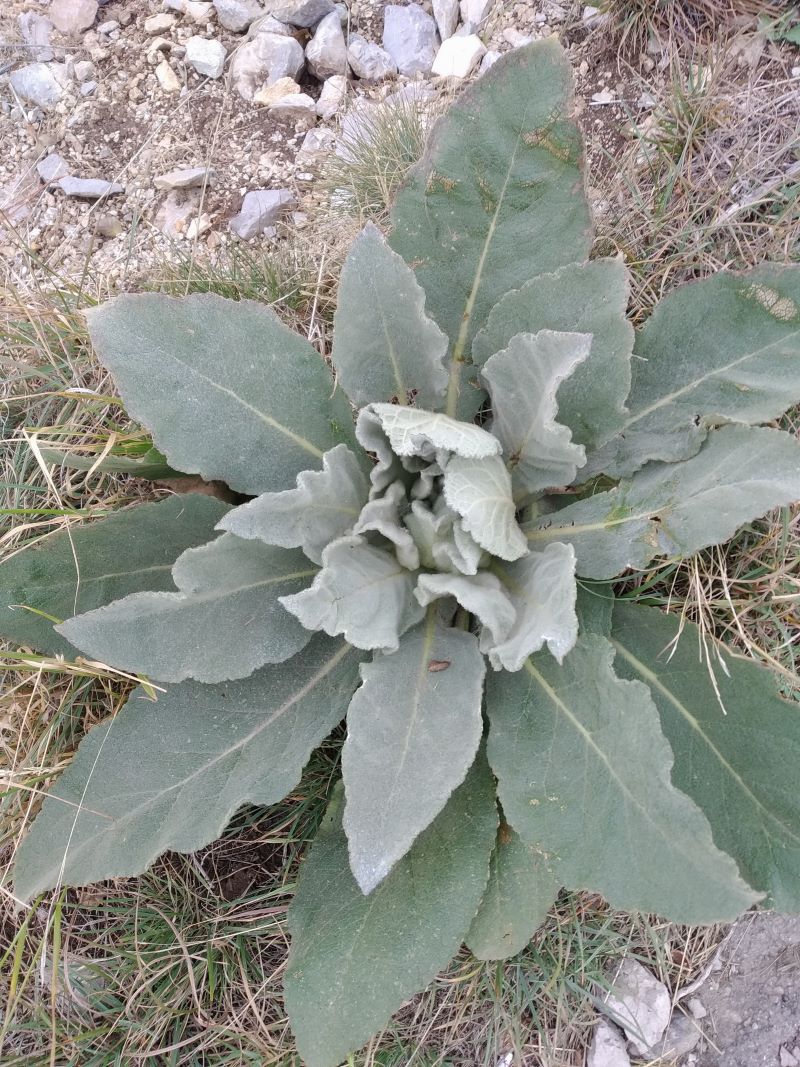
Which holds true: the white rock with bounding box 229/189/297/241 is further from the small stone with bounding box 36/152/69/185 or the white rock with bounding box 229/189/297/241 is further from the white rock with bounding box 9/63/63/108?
the white rock with bounding box 9/63/63/108

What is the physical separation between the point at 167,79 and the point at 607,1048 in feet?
10.5

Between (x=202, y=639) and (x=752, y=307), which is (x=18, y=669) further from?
(x=752, y=307)

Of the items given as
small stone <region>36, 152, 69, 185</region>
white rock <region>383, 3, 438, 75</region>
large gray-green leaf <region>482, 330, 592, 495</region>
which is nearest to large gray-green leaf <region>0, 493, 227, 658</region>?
large gray-green leaf <region>482, 330, 592, 495</region>

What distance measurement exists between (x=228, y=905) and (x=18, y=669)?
78 centimetres

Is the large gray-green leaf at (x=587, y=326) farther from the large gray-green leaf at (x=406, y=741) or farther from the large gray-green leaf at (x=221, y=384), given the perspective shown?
the large gray-green leaf at (x=406, y=741)

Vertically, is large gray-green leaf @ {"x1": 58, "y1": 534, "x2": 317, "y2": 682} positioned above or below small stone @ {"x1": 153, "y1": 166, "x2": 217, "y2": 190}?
below

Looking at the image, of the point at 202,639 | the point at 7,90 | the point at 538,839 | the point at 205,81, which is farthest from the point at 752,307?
the point at 7,90

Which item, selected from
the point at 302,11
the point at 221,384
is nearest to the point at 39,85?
the point at 302,11

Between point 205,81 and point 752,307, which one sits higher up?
point 205,81

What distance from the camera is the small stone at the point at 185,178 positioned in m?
2.79

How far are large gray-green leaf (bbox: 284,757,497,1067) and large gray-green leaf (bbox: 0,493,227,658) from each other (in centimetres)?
75

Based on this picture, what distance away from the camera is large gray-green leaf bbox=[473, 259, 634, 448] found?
1.72m

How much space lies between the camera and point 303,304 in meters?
2.36

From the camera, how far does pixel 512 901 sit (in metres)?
1.82
